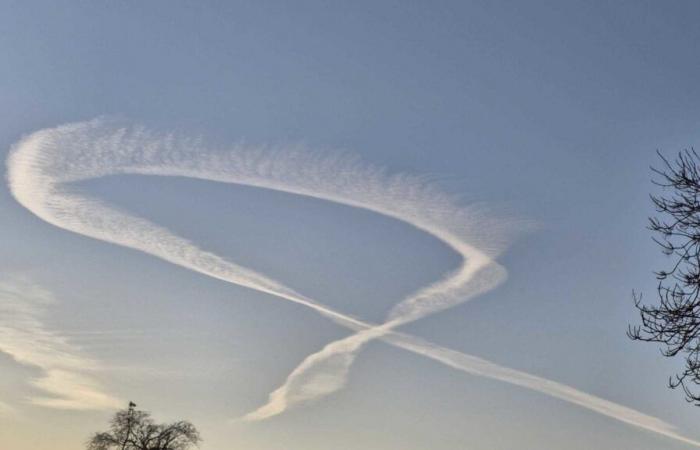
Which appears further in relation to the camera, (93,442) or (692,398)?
(93,442)

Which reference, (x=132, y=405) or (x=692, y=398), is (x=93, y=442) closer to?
(x=132, y=405)

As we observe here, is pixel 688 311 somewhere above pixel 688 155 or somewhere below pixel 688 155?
below

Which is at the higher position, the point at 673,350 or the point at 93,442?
the point at 93,442

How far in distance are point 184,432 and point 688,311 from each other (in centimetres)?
9466

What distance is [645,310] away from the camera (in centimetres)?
1436

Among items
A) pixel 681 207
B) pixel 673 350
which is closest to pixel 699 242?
pixel 681 207

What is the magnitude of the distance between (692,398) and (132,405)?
94855 millimetres

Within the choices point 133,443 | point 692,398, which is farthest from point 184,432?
point 692,398

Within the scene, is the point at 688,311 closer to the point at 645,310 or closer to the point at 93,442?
the point at 645,310

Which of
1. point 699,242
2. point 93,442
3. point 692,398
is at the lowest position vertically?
point 692,398

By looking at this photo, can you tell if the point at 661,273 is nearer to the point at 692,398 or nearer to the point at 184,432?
the point at 692,398

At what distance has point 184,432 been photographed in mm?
103125

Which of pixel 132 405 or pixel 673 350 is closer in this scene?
pixel 673 350

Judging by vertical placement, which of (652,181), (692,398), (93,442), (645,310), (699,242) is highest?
(93,442)
